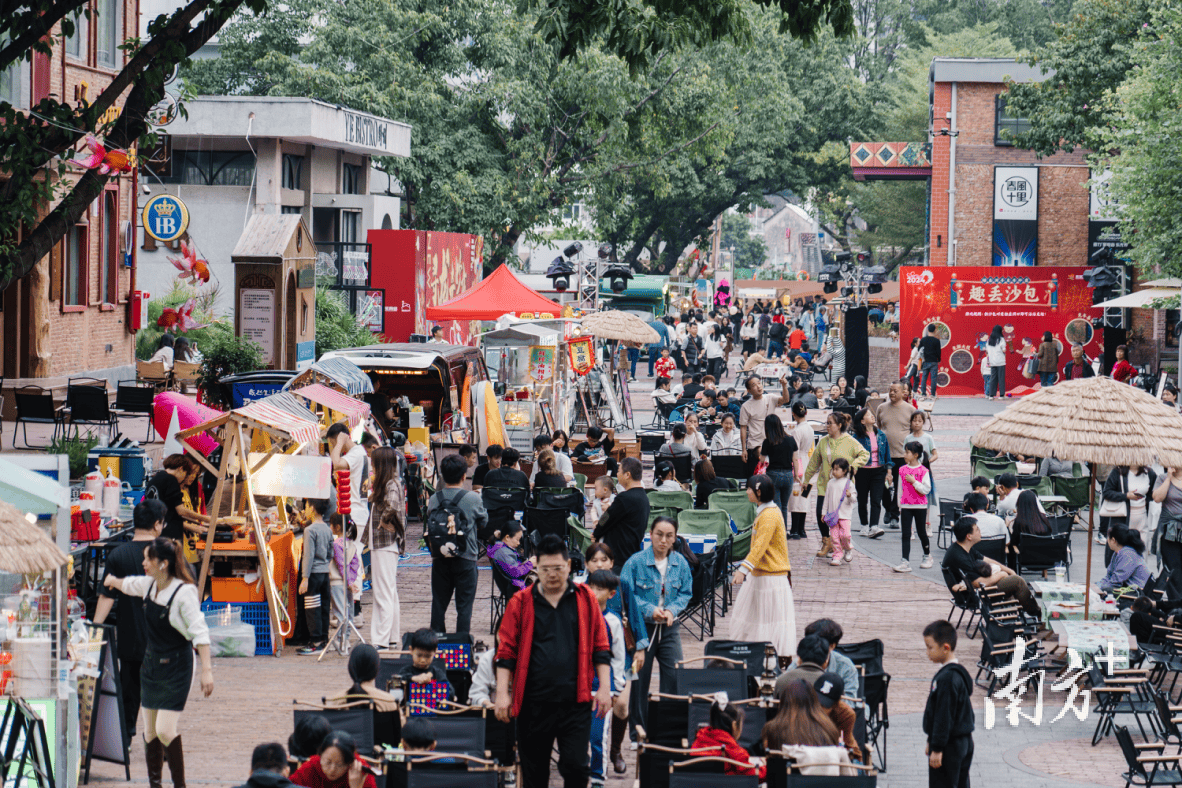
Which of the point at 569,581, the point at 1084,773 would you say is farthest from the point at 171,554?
the point at 1084,773

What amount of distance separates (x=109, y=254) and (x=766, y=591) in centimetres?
1752

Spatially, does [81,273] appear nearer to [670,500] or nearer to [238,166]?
[238,166]

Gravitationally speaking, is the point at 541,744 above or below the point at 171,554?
below

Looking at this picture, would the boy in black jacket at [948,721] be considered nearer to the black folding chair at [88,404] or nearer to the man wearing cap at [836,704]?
the man wearing cap at [836,704]

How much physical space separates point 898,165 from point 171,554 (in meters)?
40.3

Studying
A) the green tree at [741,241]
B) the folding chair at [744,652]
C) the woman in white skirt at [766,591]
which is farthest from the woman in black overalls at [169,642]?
the green tree at [741,241]

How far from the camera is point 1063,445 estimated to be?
10062mm

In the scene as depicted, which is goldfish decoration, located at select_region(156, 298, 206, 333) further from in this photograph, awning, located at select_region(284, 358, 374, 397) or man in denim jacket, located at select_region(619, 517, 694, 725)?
man in denim jacket, located at select_region(619, 517, 694, 725)

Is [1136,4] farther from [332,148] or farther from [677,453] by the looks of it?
[677,453]

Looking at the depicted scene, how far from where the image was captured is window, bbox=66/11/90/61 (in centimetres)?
2227

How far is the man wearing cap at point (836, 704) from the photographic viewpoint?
300 inches

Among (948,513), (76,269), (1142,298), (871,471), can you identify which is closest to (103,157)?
(871,471)

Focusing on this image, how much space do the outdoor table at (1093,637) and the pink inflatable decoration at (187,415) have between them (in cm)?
739

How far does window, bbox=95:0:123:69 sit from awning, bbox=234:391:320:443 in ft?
41.8
